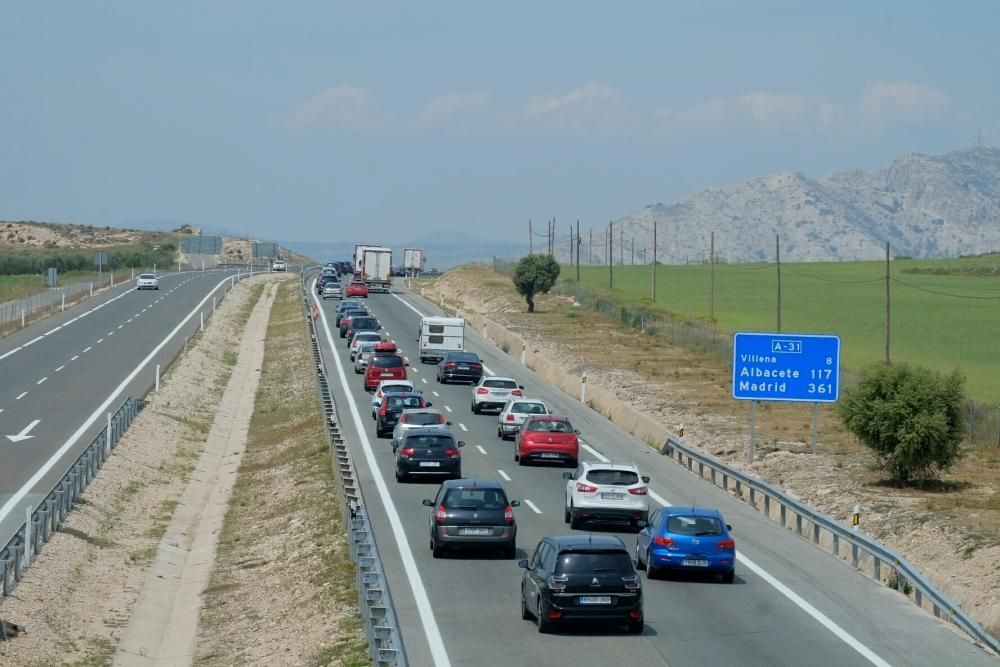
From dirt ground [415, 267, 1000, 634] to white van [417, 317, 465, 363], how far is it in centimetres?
459

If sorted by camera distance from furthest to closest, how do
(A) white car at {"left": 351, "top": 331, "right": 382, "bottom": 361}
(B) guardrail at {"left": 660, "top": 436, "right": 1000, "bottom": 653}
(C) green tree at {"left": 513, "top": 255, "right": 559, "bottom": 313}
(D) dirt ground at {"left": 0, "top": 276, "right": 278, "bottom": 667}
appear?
(C) green tree at {"left": 513, "top": 255, "right": 559, "bottom": 313}, (A) white car at {"left": 351, "top": 331, "right": 382, "bottom": 361}, (D) dirt ground at {"left": 0, "top": 276, "right": 278, "bottom": 667}, (B) guardrail at {"left": 660, "top": 436, "right": 1000, "bottom": 653}

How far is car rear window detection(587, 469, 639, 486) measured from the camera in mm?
29688

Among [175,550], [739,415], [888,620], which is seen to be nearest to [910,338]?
[739,415]

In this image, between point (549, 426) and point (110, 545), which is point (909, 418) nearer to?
point (549, 426)

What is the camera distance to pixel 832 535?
29.4m

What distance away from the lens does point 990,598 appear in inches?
973

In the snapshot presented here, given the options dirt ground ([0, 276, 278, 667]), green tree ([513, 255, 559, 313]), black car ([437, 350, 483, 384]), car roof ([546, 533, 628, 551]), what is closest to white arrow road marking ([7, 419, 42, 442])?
dirt ground ([0, 276, 278, 667])

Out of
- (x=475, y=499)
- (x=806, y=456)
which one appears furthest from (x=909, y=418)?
(x=475, y=499)

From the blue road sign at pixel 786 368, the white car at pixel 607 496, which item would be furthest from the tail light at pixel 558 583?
the blue road sign at pixel 786 368

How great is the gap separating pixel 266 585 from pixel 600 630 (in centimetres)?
985

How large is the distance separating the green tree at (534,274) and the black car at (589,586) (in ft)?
252

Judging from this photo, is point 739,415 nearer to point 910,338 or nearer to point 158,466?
point 158,466

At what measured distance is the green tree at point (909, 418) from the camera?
123ft

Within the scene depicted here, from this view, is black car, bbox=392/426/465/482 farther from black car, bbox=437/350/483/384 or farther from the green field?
the green field
